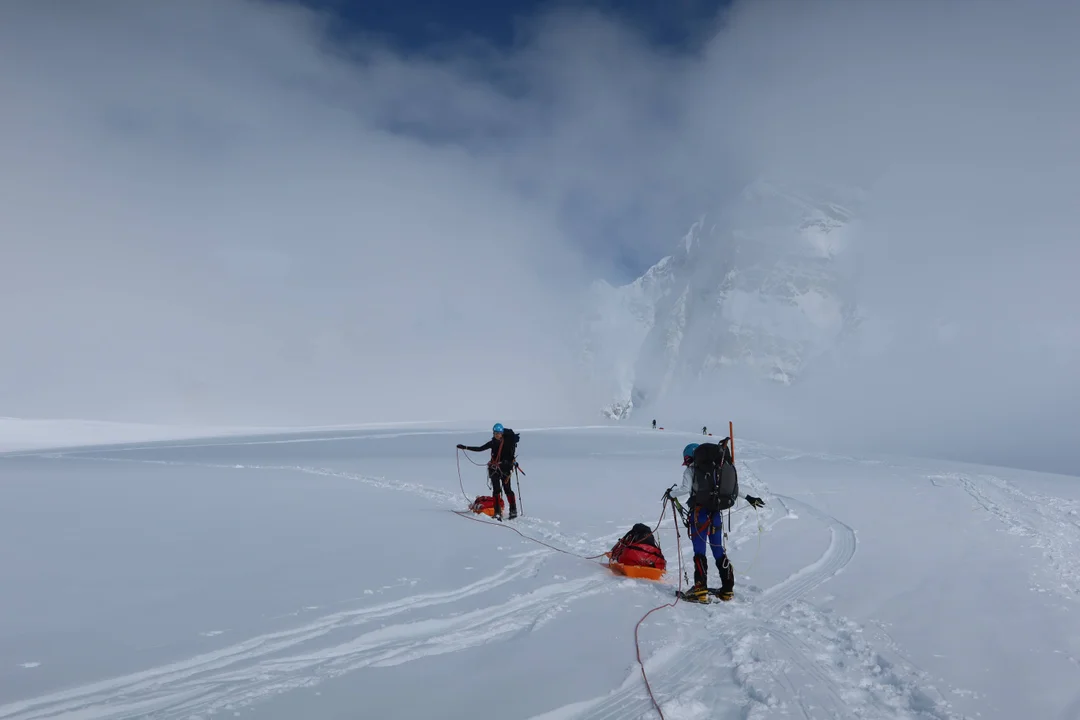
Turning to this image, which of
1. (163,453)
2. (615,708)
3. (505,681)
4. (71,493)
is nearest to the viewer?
(615,708)

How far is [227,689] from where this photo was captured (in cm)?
458

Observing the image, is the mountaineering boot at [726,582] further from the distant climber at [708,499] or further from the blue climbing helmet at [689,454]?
the blue climbing helmet at [689,454]

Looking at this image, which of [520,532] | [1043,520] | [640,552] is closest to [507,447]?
[520,532]

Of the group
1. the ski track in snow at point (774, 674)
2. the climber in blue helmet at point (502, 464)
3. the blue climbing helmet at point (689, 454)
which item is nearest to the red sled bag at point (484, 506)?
the climber in blue helmet at point (502, 464)

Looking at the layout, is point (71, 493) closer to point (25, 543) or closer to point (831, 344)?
point (25, 543)

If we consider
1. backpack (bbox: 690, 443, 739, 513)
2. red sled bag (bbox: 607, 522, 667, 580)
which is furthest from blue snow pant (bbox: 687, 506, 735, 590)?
red sled bag (bbox: 607, 522, 667, 580)

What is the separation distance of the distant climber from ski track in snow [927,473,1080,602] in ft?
14.5

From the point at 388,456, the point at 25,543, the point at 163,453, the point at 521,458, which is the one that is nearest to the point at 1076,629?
the point at 25,543

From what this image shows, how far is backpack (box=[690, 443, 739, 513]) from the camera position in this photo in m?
7.50

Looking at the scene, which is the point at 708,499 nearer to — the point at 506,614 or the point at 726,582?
the point at 726,582

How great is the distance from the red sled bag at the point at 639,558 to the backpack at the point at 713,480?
1163 millimetres

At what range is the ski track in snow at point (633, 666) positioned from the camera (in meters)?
4.39

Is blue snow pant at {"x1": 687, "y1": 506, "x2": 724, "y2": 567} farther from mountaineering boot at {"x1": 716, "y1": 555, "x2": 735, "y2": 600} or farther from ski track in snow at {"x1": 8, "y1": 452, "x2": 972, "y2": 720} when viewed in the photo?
ski track in snow at {"x1": 8, "y1": 452, "x2": 972, "y2": 720}

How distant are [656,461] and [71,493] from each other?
21212 millimetres
